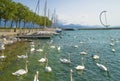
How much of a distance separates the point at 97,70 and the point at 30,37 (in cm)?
5927

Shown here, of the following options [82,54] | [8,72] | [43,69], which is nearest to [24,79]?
[8,72]

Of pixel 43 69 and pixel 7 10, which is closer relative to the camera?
pixel 43 69

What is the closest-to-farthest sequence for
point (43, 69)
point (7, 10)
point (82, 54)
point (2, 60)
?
point (43, 69) < point (2, 60) < point (82, 54) < point (7, 10)

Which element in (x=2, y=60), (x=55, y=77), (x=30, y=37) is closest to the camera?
(x=55, y=77)

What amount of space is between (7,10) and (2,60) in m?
61.8

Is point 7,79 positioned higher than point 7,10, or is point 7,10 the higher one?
point 7,10

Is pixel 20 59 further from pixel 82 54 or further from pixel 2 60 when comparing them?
pixel 82 54

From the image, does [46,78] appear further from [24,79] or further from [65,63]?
[65,63]

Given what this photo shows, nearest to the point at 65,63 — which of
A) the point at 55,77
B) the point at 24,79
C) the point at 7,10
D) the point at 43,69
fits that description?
the point at 43,69

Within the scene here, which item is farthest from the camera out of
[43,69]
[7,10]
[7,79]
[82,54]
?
[7,10]

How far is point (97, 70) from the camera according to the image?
3544 cm

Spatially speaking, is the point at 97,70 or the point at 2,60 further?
the point at 2,60

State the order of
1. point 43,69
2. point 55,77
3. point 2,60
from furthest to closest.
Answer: point 2,60
point 43,69
point 55,77

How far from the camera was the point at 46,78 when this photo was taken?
98.3ft
